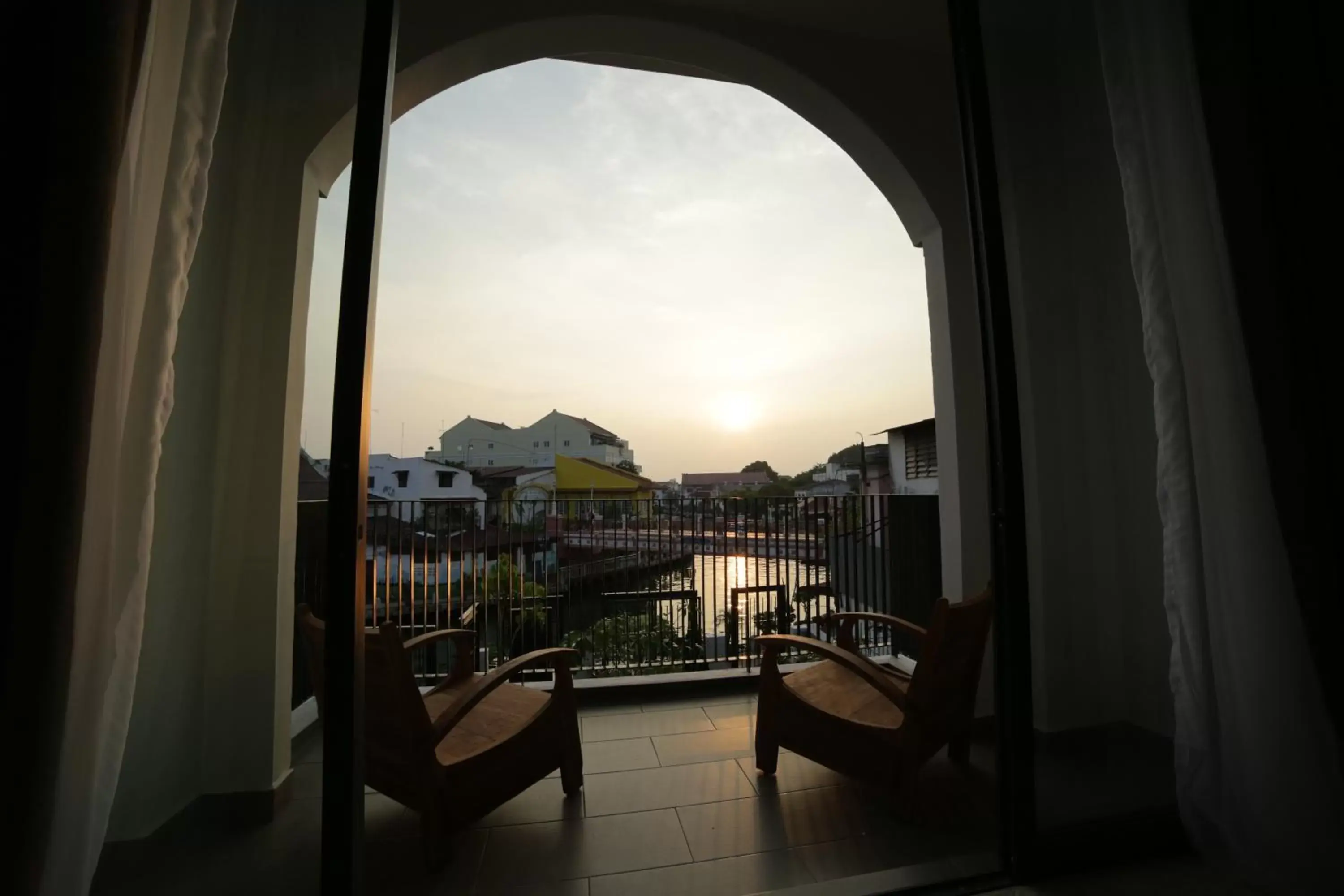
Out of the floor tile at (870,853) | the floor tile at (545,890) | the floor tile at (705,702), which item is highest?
the floor tile at (705,702)

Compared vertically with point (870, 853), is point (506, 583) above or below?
above

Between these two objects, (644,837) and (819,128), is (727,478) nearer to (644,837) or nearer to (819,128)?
(819,128)

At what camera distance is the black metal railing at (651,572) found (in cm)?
299

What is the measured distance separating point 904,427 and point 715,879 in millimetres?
3271

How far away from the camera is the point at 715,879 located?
1.45 metres

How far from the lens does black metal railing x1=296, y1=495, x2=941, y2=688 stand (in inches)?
118

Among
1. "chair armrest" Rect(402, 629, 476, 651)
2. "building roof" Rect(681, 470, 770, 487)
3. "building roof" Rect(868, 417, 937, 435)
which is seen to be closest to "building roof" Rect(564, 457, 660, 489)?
"building roof" Rect(681, 470, 770, 487)

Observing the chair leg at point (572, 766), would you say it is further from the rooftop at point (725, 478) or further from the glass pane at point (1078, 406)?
the rooftop at point (725, 478)

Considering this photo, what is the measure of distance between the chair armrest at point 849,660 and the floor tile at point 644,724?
722 mm

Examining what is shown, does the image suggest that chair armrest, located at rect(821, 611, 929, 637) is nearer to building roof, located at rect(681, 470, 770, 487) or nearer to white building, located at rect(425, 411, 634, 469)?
building roof, located at rect(681, 470, 770, 487)

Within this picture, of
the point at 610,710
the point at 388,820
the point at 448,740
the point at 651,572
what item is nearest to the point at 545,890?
the point at 448,740

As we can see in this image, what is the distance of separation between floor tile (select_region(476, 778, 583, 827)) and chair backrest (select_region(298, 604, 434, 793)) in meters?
0.37

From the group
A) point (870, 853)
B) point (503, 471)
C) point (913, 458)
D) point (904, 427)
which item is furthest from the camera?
point (503, 471)

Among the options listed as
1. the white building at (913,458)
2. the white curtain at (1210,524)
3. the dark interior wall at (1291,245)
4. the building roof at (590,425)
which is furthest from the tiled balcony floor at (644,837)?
the building roof at (590,425)
